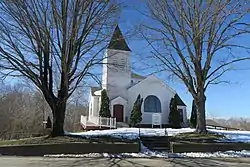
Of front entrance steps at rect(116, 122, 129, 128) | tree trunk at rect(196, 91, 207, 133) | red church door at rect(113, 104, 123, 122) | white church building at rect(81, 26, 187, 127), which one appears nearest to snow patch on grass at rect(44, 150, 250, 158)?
tree trunk at rect(196, 91, 207, 133)

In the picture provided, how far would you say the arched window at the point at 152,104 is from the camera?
34878mm

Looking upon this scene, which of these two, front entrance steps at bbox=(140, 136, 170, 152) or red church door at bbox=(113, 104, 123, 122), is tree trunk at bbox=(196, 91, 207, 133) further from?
red church door at bbox=(113, 104, 123, 122)

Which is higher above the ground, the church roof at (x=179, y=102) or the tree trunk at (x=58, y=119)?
the church roof at (x=179, y=102)

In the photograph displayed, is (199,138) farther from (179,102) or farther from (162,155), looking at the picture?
(179,102)

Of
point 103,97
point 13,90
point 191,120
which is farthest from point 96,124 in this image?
point 13,90

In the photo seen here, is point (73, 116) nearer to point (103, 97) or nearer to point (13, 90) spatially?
point (13, 90)

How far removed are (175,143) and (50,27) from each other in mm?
9087

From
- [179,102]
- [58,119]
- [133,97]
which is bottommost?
[58,119]

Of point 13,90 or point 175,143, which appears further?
point 13,90

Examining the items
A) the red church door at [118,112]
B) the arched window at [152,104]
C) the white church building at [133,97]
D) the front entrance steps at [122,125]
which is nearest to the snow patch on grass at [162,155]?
the front entrance steps at [122,125]

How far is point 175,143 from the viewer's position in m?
15.2

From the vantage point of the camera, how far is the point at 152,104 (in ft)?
115

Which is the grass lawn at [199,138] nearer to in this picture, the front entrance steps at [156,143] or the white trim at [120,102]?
the front entrance steps at [156,143]

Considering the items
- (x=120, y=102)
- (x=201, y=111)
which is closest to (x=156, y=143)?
(x=201, y=111)
